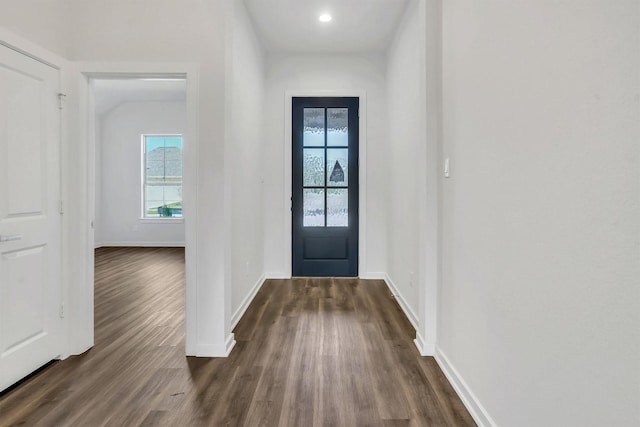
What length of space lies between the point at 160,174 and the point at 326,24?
18.3ft

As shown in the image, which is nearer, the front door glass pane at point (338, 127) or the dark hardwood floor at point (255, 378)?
the dark hardwood floor at point (255, 378)

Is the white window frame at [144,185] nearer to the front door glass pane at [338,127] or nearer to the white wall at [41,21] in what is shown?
the front door glass pane at [338,127]

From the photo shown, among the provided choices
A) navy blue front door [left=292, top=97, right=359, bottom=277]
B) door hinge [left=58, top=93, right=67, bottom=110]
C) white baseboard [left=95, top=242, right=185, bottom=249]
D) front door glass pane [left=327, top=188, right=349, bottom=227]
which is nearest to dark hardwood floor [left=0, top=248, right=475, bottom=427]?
navy blue front door [left=292, top=97, right=359, bottom=277]

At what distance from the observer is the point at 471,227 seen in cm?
189

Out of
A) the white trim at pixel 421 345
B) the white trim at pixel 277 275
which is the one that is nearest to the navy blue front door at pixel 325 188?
the white trim at pixel 277 275

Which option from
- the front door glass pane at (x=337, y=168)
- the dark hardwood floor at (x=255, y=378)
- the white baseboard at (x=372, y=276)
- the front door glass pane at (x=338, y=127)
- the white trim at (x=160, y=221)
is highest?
the front door glass pane at (x=338, y=127)

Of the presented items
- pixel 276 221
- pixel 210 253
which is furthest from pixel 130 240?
pixel 210 253

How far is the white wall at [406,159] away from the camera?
9.23ft

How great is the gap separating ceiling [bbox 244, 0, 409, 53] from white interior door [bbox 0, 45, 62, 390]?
2.03 meters

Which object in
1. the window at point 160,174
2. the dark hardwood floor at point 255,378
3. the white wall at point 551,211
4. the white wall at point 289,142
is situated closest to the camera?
the white wall at point 551,211

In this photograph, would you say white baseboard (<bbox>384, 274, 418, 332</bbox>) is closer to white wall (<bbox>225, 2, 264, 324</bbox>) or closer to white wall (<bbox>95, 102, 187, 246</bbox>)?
white wall (<bbox>225, 2, 264, 324</bbox>)

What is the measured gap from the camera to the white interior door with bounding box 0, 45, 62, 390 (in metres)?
2.04

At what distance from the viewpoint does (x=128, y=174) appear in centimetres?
780

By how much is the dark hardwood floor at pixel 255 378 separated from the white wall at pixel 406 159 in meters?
0.47
